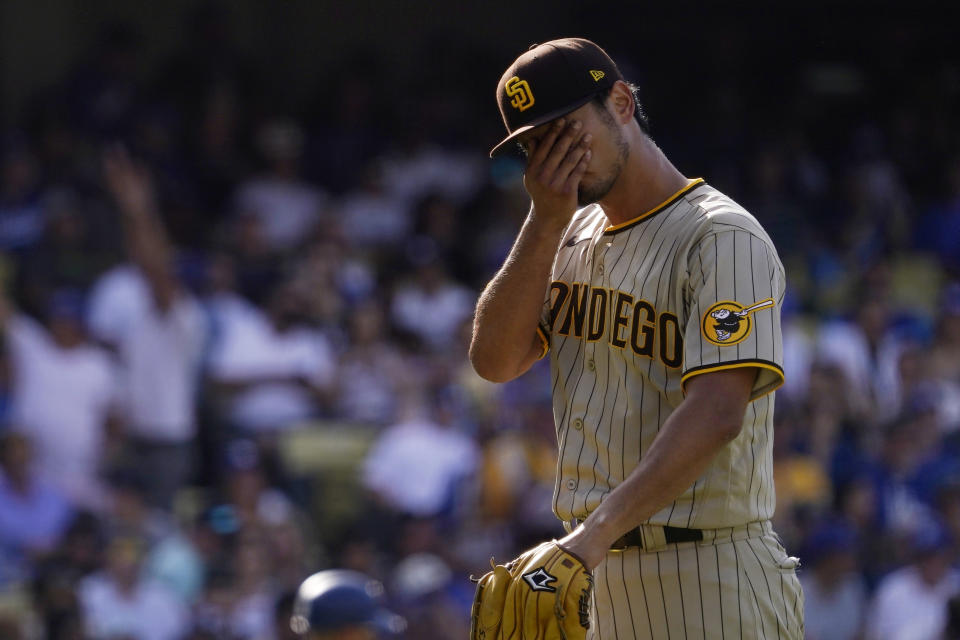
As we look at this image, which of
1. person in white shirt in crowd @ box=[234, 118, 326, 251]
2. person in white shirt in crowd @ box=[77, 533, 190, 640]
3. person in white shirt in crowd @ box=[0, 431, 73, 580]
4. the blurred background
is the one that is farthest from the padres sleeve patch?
person in white shirt in crowd @ box=[234, 118, 326, 251]

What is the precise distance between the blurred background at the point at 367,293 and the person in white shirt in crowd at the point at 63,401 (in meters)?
0.02

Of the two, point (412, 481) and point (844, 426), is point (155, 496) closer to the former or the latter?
point (412, 481)

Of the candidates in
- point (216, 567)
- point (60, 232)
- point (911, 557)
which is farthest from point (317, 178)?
point (911, 557)

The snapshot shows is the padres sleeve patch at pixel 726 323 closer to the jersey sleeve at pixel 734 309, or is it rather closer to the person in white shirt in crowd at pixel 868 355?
the jersey sleeve at pixel 734 309

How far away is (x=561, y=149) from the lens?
8.39ft

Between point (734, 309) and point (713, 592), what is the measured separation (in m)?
0.55

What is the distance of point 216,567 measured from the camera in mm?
6688

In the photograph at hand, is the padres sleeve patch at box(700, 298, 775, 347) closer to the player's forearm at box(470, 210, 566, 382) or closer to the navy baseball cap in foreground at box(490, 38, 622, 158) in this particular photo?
the player's forearm at box(470, 210, 566, 382)

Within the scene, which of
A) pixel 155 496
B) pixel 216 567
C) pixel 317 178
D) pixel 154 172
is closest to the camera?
pixel 216 567

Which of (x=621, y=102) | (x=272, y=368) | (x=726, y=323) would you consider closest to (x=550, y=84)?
(x=621, y=102)

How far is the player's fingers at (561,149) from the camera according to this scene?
256 cm

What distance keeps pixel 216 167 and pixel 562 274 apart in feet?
23.8

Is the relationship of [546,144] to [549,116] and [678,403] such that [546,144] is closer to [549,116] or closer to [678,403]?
[549,116]

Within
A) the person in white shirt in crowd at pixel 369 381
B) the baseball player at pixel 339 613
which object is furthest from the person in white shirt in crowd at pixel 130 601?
the baseball player at pixel 339 613
